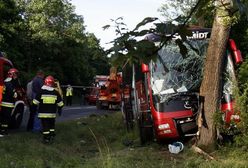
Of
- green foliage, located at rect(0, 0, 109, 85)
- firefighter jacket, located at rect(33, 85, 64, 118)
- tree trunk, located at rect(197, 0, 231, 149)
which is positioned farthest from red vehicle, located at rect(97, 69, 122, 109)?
tree trunk, located at rect(197, 0, 231, 149)

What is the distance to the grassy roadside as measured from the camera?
874 cm

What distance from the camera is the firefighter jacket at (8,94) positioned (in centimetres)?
1289

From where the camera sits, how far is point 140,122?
12.2m

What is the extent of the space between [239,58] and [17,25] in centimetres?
3620

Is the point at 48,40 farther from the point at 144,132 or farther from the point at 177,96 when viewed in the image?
the point at 177,96

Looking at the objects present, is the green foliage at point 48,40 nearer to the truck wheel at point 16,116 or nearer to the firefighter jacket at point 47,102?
the truck wheel at point 16,116

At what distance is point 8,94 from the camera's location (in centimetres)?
1294

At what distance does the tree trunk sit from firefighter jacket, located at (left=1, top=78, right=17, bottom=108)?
17.3 ft

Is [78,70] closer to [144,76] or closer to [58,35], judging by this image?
[58,35]

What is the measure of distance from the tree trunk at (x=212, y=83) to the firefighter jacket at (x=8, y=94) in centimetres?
526

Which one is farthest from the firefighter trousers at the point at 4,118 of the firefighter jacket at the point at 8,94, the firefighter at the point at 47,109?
the firefighter at the point at 47,109

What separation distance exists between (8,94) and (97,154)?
3317 mm

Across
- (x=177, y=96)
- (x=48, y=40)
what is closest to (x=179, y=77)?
(x=177, y=96)

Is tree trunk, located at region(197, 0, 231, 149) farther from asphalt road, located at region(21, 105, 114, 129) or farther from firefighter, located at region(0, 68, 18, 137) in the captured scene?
asphalt road, located at region(21, 105, 114, 129)
